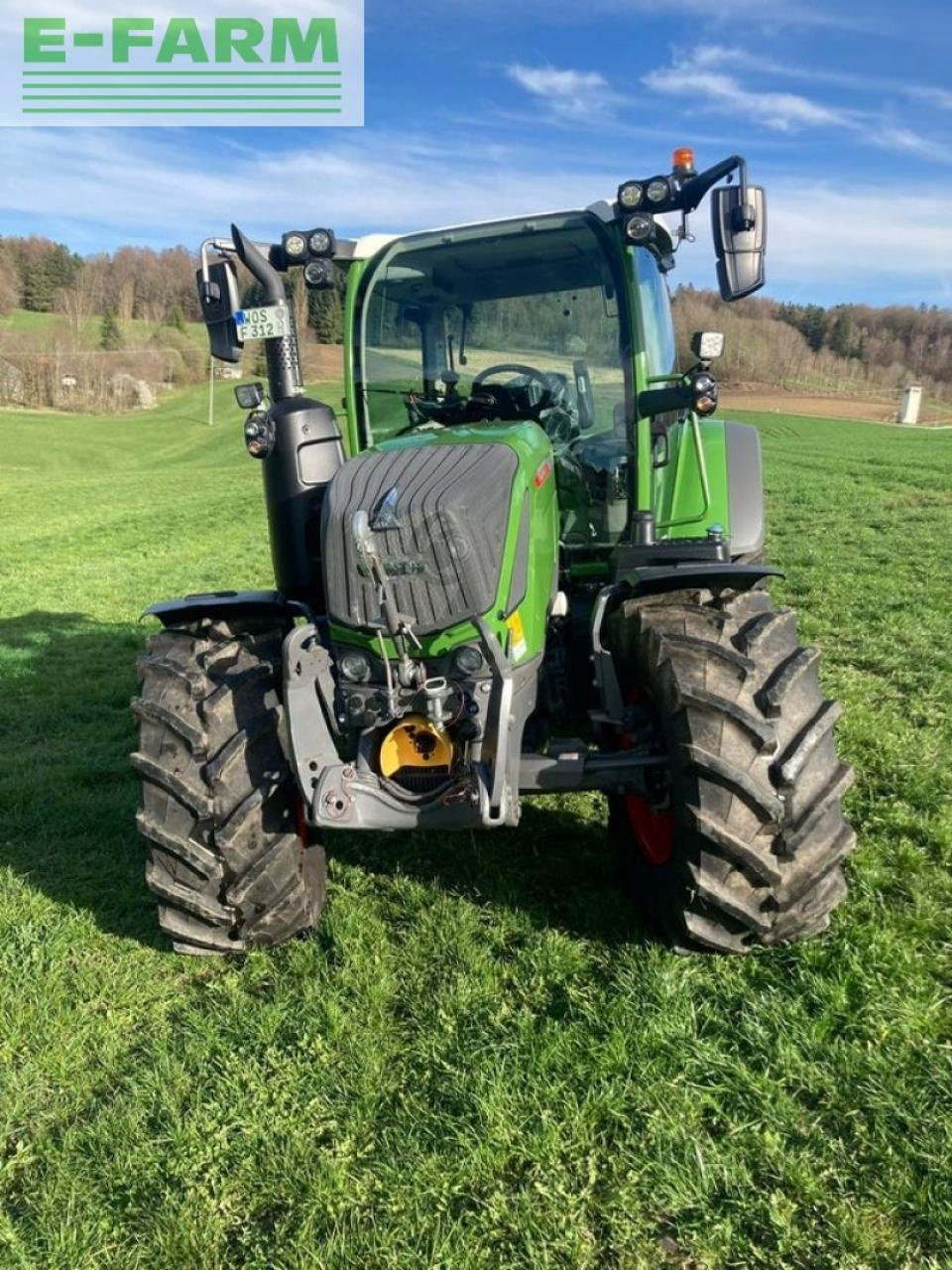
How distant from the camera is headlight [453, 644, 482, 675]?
2.93 metres

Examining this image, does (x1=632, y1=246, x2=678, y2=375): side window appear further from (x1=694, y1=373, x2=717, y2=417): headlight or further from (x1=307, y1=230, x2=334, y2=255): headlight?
(x1=307, y1=230, x2=334, y2=255): headlight

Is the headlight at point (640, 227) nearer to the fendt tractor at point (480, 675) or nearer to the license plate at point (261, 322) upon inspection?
the fendt tractor at point (480, 675)

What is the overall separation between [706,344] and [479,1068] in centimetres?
284

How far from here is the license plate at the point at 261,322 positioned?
3.77 meters

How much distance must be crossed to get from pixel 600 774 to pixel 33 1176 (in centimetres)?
185

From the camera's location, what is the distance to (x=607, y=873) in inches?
144

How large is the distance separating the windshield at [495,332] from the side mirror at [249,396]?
0.51 meters

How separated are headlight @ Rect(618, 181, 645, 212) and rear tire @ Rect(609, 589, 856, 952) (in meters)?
1.61

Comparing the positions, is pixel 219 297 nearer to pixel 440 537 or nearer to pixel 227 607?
pixel 227 607

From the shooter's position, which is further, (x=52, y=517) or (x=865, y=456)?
(x=865, y=456)

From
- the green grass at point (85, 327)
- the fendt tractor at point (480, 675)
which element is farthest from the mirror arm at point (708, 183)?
the green grass at point (85, 327)

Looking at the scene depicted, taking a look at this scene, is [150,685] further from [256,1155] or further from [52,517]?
[52,517]

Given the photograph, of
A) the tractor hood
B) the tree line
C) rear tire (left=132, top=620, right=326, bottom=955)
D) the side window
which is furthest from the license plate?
the tree line

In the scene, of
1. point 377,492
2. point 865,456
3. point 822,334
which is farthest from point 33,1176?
point 822,334
